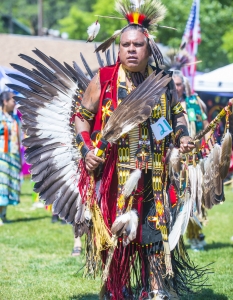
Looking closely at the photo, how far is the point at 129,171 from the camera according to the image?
4305 millimetres

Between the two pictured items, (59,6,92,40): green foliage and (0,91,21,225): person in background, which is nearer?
(0,91,21,225): person in background

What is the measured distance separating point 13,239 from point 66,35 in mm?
29786

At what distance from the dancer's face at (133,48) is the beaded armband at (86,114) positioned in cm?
42

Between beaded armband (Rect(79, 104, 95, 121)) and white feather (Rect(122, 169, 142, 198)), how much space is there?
0.52 meters

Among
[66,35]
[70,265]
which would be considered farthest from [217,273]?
[66,35]

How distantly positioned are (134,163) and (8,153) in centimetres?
564

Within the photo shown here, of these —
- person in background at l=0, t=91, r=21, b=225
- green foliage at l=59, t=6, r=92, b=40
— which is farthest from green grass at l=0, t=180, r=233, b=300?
green foliage at l=59, t=6, r=92, b=40

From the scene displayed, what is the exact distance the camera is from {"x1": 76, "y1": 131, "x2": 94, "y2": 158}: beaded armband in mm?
4293

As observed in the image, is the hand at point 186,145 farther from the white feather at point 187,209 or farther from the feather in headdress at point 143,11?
the feather in headdress at point 143,11

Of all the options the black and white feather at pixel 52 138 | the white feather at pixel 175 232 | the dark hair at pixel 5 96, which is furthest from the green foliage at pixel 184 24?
the white feather at pixel 175 232

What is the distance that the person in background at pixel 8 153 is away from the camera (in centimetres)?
955

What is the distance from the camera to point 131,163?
14.1 ft

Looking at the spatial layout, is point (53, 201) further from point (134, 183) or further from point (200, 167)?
point (200, 167)

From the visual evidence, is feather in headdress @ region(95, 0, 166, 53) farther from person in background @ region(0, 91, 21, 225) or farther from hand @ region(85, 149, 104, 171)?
person in background @ region(0, 91, 21, 225)
